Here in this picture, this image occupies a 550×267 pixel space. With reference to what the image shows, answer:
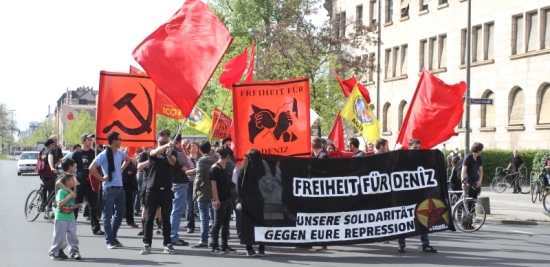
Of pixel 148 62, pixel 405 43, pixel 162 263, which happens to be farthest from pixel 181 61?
pixel 405 43

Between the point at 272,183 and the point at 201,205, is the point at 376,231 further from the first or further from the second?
the point at 201,205

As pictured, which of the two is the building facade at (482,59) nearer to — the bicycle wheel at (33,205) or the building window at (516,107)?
the building window at (516,107)

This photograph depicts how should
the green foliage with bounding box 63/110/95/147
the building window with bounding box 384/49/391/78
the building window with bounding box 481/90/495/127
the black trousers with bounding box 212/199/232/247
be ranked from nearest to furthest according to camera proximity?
the black trousers with bounding box 212/199/232/247
the building window with bounding box 481/90/495/127
the building window with bounding box 384/49/391/78
the green foliage with bounding box 63/110/95/147

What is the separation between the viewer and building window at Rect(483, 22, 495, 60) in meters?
43.1

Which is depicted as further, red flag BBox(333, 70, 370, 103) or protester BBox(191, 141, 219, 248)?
red flag BBox(333, 70, 370, 103)

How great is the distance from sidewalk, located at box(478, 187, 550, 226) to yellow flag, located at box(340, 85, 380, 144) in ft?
11.7

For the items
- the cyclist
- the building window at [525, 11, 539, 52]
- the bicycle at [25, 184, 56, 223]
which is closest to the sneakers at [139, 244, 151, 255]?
the bicycle at [25, 184, 56, 223]

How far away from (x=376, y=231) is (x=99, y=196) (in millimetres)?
5135

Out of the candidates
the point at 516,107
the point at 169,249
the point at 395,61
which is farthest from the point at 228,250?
the point at 395,61

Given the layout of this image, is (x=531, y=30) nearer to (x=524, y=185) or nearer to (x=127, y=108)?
(x=524, y=185)

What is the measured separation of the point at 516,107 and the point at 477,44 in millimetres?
4613

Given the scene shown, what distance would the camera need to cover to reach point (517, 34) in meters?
40.9

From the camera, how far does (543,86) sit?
39.0 m

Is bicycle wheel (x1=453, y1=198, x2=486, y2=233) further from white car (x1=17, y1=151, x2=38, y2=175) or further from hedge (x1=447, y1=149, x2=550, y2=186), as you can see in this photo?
white car (x1=17, y1=151, x2=38, y2=175)
